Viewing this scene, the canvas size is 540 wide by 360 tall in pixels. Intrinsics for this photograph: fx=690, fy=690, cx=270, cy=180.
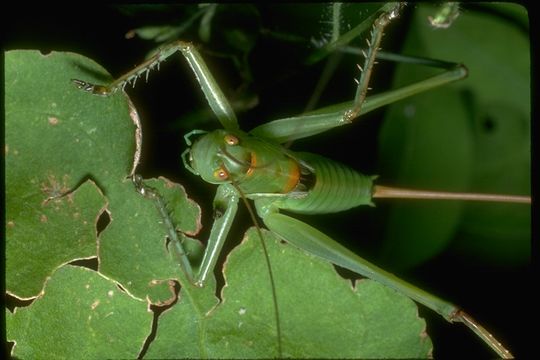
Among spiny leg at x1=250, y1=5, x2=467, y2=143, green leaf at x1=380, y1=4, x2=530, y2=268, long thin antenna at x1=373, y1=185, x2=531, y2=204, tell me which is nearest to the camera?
long thin antenna at x1=373, y1=185, x2=531, y2=204

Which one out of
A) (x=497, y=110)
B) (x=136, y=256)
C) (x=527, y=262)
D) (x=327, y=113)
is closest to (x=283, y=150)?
(x=327, y=113)

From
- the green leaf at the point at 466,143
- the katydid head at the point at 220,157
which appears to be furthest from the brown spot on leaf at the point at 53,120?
the green leaf at the point at 466,143

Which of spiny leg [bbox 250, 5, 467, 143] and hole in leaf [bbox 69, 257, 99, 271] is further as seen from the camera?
spiny leg [bbox 250, 5, 467, 143]

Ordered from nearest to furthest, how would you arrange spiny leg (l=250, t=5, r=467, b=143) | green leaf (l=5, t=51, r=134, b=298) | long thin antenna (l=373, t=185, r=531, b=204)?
1. green leaf (l=5, t=51, r=134, b=298)
2. long thin antenna (l=373, t=185, r=531, b=204)
3. spiny leg (l=250, t=5, r=467, b=143)

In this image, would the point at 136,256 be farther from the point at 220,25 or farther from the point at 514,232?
the point at 514,232

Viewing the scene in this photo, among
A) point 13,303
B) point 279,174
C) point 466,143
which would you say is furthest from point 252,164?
point 466,143

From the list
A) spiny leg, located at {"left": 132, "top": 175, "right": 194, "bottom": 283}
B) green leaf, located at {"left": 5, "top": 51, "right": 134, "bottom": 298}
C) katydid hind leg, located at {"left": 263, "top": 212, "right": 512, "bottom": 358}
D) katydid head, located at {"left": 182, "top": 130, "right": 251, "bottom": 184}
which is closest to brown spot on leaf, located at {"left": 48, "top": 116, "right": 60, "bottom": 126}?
green leaf, located at {"left": 5, "top": 51, "right": 134, "bottom": 298}

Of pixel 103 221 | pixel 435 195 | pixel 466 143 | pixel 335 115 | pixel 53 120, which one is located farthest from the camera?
pixel 466 143

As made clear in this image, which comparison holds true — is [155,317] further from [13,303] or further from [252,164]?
[252,164]

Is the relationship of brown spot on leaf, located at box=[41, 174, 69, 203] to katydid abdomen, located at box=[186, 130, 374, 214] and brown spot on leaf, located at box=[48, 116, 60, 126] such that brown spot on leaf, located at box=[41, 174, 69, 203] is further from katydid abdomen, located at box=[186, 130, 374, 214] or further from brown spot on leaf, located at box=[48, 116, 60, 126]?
katydid abdomen, located at box=[186, 130, 374, 214]
